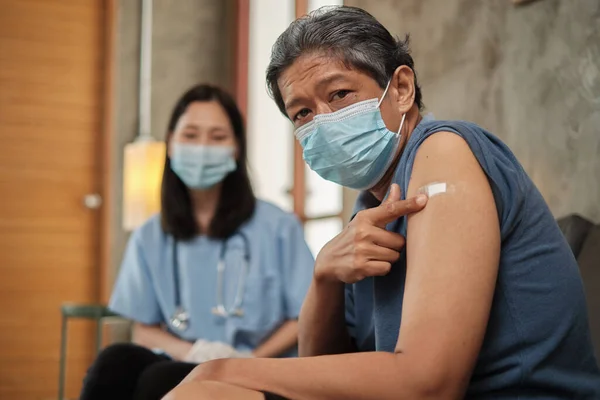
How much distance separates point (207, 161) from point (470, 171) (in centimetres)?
151

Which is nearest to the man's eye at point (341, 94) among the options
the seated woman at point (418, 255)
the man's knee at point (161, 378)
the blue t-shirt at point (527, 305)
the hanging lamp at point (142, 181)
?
the seated woman at point (418, 255)

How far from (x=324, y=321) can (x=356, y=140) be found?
0.30 meters

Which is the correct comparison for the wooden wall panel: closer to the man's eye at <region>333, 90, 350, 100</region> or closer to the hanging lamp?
the hanging lamp

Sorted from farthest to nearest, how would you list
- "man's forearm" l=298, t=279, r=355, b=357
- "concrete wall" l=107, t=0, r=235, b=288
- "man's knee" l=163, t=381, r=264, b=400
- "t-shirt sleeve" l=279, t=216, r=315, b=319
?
"concrete wall" l=107, t=0, r=235, b=288, "t-shirt sleeve" l=279, t=216, r=315, b=319, "man's forearm" l=298, t=279, r=355, b=357, "man's knee" l=163, t=381, r=264, b=400

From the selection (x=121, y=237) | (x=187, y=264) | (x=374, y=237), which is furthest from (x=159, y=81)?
(x=374, y=237)

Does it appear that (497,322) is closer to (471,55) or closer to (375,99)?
(375,99)

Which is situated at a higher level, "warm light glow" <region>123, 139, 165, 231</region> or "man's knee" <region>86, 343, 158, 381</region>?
"warm light glow" <region>123, 139, 165, 231</region>

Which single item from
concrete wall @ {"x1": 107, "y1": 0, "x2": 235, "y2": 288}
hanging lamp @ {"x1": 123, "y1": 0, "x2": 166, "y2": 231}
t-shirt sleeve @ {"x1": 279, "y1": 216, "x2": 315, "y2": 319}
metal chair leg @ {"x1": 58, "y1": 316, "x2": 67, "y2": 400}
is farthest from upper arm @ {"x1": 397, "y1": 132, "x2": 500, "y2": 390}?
concrete wall @ {"x1": 107, "y1": 0, "x2": 235, "y2": 288}

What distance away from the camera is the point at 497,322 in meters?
0.97

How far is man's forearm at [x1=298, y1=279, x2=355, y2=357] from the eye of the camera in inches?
50.7

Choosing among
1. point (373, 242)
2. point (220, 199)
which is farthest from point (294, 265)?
point (373, 242)

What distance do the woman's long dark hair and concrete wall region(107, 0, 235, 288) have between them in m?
1.85

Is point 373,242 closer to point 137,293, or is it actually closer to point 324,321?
point 324,321

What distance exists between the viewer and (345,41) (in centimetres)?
116
